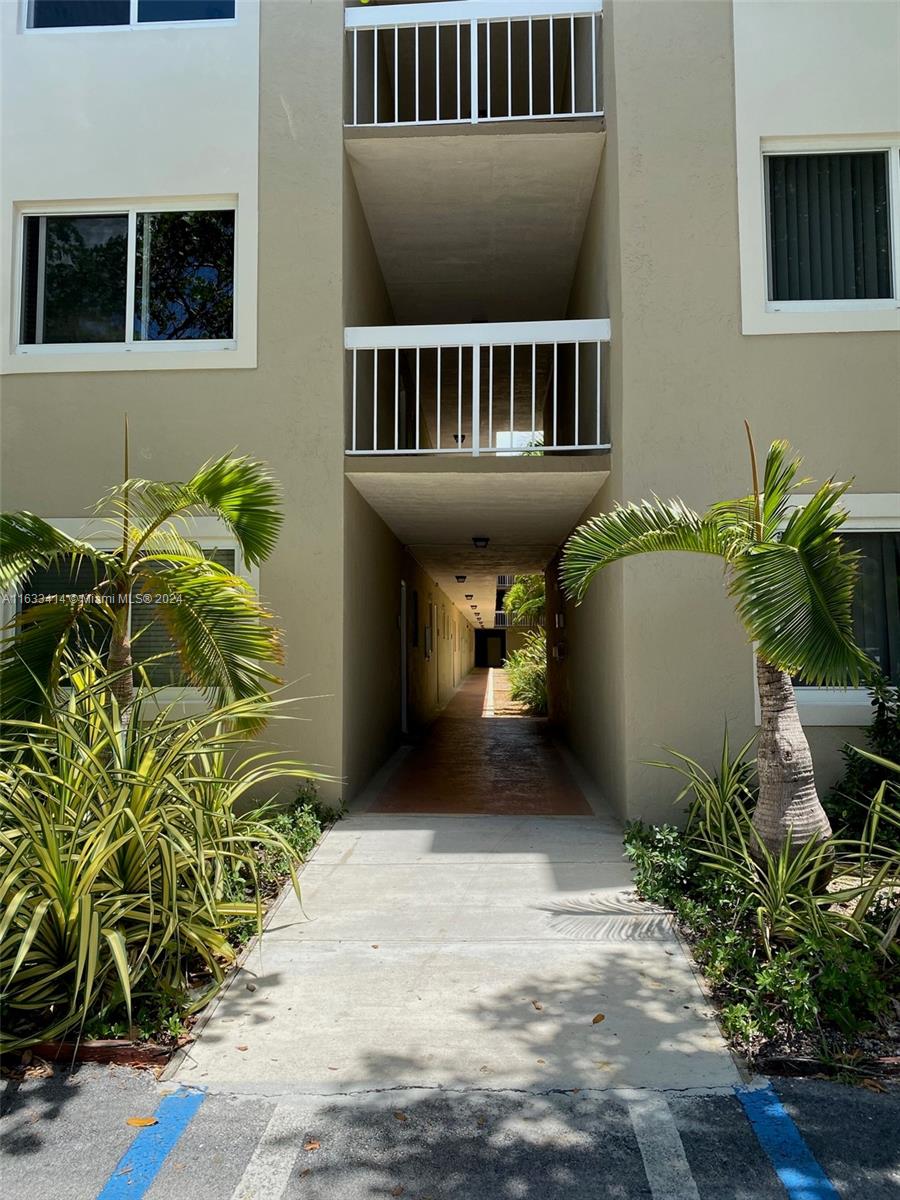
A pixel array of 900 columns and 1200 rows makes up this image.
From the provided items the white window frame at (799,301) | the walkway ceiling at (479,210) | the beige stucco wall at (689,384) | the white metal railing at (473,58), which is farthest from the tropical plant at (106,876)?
the white metal railing at (473,58)

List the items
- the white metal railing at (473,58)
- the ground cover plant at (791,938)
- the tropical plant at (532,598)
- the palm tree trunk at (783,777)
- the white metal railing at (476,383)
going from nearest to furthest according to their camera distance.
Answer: the ground cover plant at (791,938), the palm tree trunk at (783,777), the white metal railing at (476,383), the white metal railing at (473,58), the tropical plant at (532,598)

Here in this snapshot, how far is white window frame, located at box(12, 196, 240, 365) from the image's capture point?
297 inches

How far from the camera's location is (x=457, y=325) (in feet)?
25.1

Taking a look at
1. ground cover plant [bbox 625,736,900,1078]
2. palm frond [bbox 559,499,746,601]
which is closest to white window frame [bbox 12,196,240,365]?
palm frond [bbox 559,499,746,601]

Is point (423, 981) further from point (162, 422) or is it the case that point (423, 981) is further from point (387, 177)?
point (387, 177)

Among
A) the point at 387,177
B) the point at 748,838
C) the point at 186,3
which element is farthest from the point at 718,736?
the point at 186,3

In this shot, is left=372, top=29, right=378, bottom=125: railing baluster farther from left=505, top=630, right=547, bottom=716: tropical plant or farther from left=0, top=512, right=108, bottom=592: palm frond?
left=505, top=630, right=547, bottom=716: tropical plant

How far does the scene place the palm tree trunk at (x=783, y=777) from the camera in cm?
479

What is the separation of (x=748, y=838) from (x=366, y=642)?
4.47 meters

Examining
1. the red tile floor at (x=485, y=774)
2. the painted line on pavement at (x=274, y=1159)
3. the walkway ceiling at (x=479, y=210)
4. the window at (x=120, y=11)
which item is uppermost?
the window at (x=120, y=11)

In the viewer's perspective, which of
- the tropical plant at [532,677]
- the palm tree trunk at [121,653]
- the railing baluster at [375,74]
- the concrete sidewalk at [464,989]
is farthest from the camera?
the tropical plant at [532,677]

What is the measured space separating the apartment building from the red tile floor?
2.31 feet

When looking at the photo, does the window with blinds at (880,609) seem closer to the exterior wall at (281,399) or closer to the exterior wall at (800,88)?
the exterior wall at (800,88)

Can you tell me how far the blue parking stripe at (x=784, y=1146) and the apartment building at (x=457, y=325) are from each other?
11.7ft
